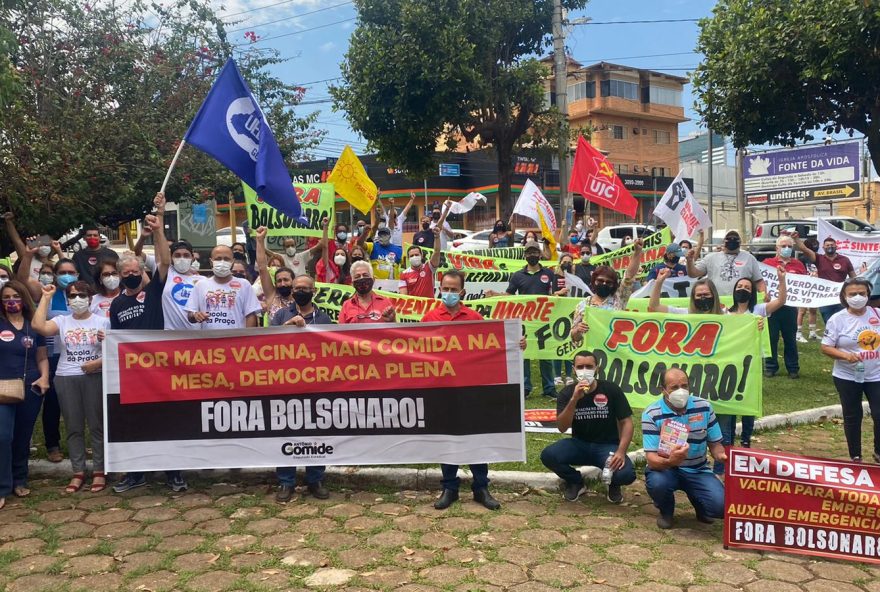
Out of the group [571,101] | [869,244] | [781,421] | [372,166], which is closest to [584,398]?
[781,421]

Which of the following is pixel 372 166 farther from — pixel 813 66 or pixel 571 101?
pixel 813 66

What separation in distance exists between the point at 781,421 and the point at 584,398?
336 centimetres

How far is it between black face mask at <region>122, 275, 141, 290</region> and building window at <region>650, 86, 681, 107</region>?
182ft

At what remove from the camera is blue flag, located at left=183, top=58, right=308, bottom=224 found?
6.82m

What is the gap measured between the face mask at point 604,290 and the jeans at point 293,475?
3.51 meters

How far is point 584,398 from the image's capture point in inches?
232

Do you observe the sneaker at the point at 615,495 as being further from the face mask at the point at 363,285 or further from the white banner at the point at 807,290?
the white banner at the point at 807,290

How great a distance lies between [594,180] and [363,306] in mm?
8172

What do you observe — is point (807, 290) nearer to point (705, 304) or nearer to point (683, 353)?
point (705, 304)

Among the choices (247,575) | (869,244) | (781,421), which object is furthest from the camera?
(869,244)

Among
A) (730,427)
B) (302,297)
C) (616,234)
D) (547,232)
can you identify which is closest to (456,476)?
(302,297)

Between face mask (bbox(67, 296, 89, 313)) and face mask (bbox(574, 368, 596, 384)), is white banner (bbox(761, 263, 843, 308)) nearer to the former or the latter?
face mask (bbox(574, 368, 596, 384))

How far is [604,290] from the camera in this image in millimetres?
7789

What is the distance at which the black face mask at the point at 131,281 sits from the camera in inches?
251
